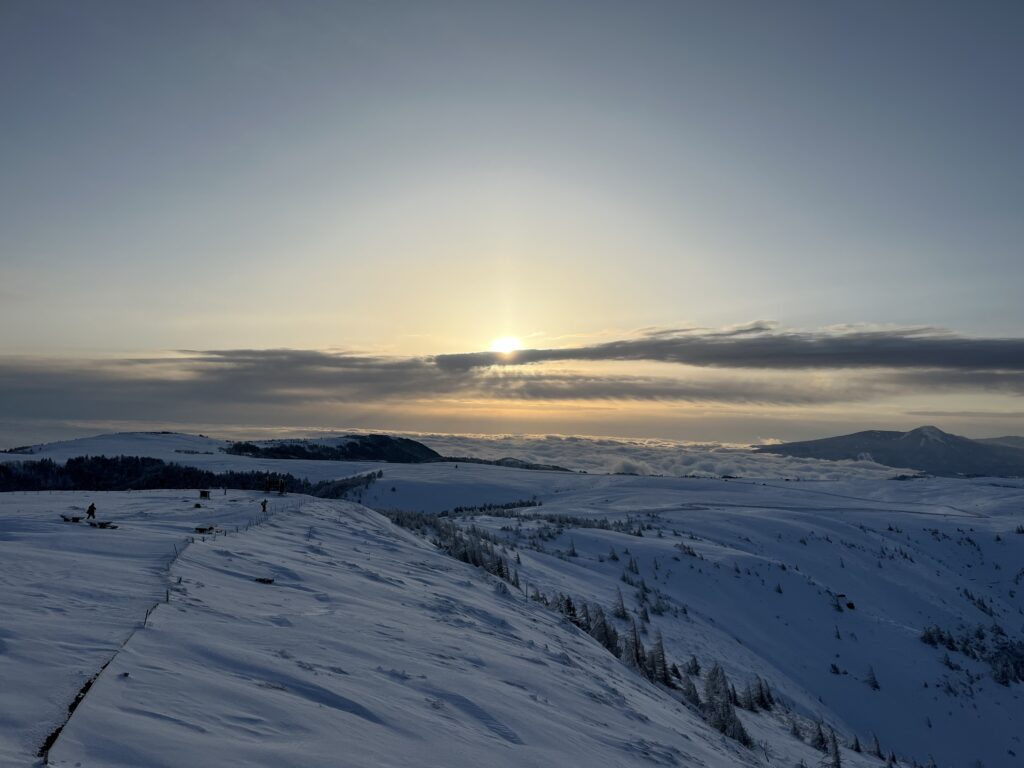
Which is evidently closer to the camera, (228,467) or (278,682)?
(278,682)

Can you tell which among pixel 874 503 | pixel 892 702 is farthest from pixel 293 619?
pixel 874 503

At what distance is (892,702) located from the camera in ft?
50.3

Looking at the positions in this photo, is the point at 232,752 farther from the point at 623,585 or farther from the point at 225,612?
the point at 623,585

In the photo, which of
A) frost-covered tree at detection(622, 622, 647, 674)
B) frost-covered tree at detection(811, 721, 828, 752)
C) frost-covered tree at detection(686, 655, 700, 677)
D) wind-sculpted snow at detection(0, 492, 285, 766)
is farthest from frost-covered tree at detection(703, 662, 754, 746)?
wind-sculpted snow at detection(0, 492, 285, 766)

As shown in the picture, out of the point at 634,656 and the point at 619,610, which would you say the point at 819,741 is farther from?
the point at 619,610

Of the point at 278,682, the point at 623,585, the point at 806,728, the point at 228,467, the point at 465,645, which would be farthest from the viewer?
the point at 228,467

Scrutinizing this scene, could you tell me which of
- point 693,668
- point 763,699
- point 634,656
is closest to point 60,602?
point 634,656

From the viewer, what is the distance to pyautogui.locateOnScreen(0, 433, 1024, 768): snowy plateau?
155 inches

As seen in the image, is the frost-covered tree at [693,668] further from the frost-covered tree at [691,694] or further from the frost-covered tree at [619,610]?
the frost-covered tree at [619,610]

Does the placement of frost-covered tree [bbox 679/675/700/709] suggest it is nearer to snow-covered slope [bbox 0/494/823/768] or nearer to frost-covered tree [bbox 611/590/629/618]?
snow-covered slope [bbox 0/494/823/768]

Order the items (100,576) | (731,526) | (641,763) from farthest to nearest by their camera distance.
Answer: (731,526), (100,576), (641,763)

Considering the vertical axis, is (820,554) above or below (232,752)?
below

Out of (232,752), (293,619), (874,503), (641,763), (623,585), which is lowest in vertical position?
(874,503)

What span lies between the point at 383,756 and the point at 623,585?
50.1 feet
